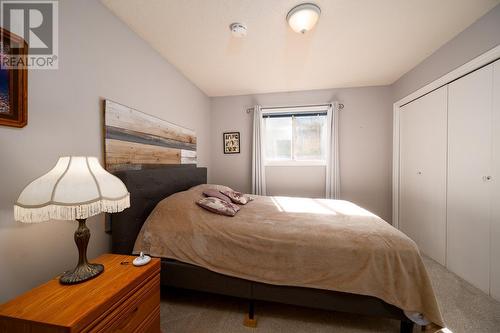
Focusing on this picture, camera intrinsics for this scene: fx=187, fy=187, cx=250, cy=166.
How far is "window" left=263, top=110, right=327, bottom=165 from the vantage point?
11.2 feet

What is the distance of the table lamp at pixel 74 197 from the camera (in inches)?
31.5

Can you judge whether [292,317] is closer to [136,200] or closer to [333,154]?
[136,200]

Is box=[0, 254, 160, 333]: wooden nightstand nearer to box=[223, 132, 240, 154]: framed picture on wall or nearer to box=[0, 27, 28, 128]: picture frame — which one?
box=[0, 27, 28, 128]: picture frame

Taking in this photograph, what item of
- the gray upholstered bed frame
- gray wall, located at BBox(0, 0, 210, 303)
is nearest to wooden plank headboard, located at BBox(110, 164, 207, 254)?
the gray upholstered bed frame

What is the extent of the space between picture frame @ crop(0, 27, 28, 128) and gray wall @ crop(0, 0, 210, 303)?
5cm

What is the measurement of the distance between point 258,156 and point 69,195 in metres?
2.78

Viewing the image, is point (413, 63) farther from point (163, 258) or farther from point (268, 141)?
point (163, 258)

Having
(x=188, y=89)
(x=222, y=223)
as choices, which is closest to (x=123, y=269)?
(x=222, y=223)

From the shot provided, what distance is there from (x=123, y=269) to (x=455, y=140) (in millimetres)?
3175

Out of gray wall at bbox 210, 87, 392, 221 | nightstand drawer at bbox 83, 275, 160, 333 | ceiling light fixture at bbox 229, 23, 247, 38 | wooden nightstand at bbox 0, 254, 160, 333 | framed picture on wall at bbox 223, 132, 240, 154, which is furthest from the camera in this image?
framed picture on wall at bbox 223, 132, 240, 154

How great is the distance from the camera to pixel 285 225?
1.50 m

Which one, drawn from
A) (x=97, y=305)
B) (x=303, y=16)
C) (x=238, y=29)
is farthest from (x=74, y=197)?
(x=303, y=16)

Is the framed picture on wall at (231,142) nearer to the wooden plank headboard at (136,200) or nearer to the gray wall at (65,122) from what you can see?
the wooden plank headboard at (136,200)

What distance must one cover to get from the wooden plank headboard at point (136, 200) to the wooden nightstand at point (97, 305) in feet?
1.05
